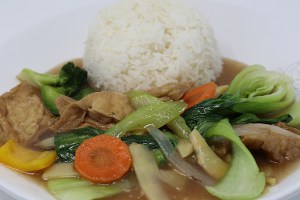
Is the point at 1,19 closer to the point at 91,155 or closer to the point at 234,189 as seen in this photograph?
the point at 91,155

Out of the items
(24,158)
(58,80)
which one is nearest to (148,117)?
(24,158)

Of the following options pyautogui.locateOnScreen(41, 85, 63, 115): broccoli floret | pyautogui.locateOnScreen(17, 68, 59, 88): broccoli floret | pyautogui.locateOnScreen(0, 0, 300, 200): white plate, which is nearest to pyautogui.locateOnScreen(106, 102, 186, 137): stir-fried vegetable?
pyautogui.locateOnScreen(41, 85, 63, 115): broccoli floret

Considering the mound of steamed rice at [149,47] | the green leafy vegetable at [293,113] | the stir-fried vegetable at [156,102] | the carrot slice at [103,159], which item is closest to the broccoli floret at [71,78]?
the mound of steamed rice at [149,47]

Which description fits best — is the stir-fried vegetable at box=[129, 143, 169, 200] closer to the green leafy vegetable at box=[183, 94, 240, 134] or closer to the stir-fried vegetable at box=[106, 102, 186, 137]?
the stir-fried vegetable at box=[106, 102, 186, 137]

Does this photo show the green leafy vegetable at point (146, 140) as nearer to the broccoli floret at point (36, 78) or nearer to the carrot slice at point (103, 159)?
the carrot slice at point (103, 159)

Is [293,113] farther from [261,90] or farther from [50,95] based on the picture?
[50,95]

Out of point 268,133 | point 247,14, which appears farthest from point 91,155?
point 247,14
